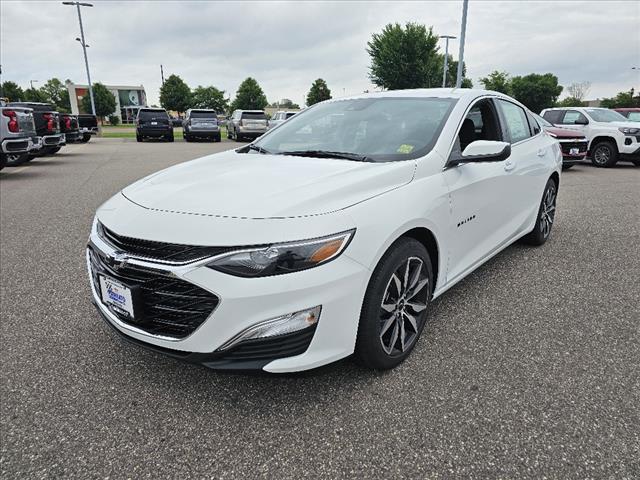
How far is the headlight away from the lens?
1934 millimetres

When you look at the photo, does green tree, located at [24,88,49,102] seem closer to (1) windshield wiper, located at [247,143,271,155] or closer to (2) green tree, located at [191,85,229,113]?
(2) green tree, located at [191,85,229,113]

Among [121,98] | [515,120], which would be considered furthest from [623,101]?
[121,98]

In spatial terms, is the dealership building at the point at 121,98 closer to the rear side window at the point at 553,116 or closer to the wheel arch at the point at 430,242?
the rear side window at the point at 553,116

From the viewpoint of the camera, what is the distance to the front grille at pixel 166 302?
1.98 metres

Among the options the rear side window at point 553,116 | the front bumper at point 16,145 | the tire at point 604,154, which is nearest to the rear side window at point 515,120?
the front bumper at point 16,145

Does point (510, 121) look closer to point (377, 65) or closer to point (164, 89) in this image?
point (377, 65)

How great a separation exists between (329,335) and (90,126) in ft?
77.5

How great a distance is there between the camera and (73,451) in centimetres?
199

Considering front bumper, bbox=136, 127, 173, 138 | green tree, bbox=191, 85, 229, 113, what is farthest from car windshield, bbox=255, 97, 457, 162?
green tree, bbox=191, 85, 229, 113

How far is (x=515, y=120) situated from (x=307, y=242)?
305cm

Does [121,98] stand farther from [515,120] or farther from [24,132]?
[515,120]

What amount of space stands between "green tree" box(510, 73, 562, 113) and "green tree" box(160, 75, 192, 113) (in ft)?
144

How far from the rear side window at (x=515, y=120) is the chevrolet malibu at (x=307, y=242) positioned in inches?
29.7

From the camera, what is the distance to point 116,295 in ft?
7.34
